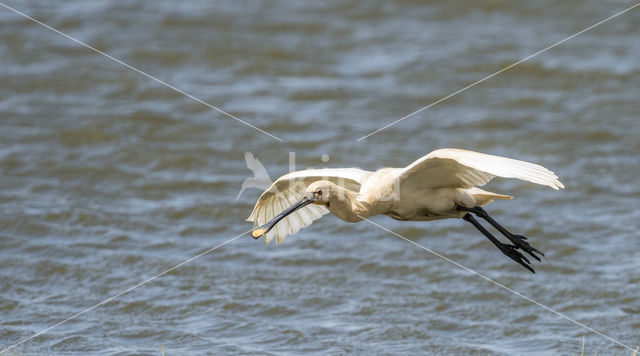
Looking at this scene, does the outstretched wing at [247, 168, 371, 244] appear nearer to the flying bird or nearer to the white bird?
the white bird

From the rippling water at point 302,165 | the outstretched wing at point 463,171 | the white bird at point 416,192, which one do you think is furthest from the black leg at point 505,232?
the rippling water at point 302,165

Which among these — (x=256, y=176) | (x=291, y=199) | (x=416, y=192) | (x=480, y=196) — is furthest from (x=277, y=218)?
(x=256, y=176)

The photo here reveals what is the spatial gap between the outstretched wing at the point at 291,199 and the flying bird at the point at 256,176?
3821 millimetres

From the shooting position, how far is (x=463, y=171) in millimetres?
6375

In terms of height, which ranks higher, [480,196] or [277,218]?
[480,196]

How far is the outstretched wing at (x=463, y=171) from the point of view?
555cm

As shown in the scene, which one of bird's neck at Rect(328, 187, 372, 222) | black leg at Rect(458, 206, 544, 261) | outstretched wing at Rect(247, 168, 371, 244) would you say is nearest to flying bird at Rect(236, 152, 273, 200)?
outstretched wing at Rect(247, 168, 371, 244)

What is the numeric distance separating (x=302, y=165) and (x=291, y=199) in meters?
4.31

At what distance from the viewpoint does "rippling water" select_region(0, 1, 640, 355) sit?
363 inches

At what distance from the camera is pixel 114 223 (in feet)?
36.4

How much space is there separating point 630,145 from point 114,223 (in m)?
5.63

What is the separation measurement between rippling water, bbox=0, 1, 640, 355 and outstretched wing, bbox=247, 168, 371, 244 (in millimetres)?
1440

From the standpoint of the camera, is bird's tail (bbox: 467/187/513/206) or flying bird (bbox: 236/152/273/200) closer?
bird's tail (bbox: 467/187/513/206)

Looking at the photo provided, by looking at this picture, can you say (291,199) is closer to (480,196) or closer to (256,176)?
(480,196)
